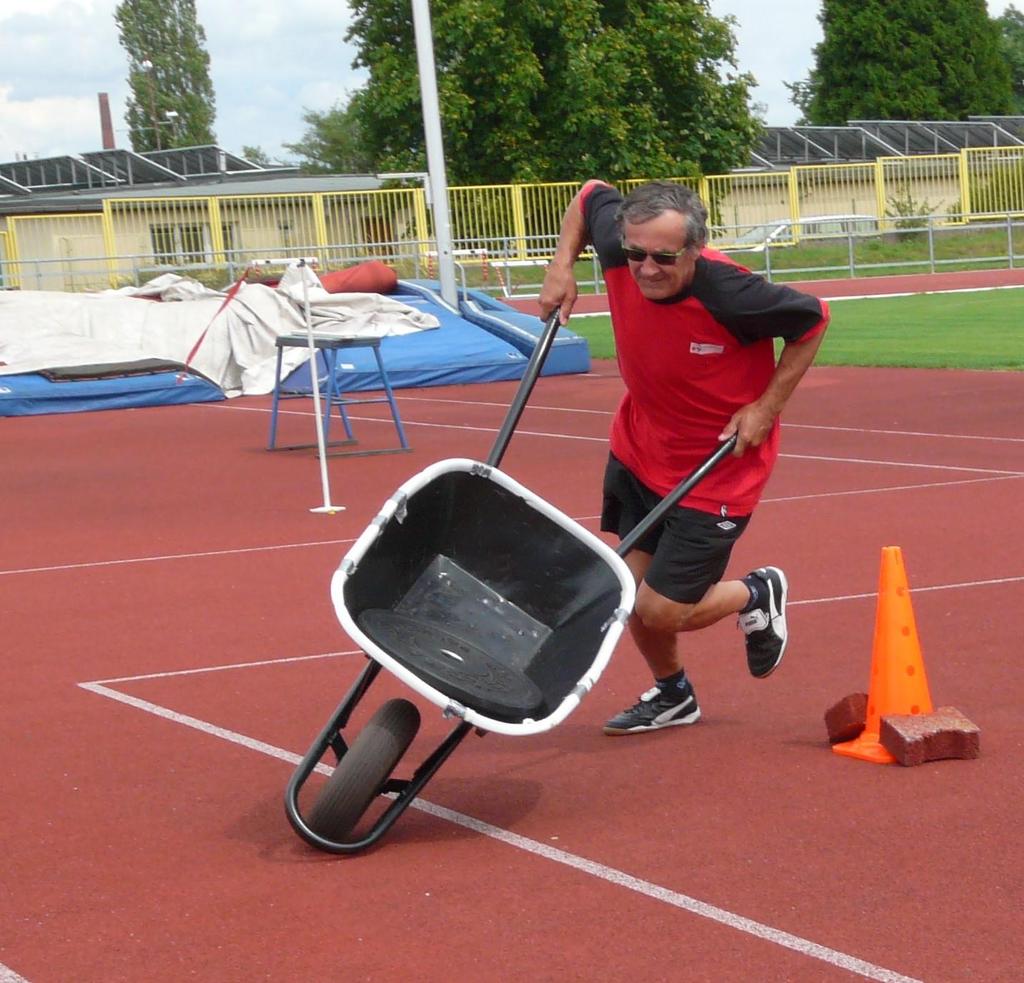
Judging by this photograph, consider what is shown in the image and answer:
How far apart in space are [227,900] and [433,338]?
1819 centimetres

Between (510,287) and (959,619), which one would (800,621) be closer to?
(959,619)

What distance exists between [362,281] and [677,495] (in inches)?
727

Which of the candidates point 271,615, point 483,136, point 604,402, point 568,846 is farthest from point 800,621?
point 483,136

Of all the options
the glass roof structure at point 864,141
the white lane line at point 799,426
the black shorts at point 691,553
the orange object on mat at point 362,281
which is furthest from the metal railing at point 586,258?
the black shorts at point 691,553

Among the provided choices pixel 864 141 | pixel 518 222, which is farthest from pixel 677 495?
pixel 864 141

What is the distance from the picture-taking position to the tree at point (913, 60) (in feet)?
291

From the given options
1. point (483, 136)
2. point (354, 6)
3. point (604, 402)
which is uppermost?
point (354, 6)

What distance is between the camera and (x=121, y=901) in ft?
14.6

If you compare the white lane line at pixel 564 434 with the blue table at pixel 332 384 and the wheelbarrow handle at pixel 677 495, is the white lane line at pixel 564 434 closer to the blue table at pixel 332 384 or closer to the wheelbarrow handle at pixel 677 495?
the blue table at pixel 332 384

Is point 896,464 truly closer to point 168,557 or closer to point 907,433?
point 907,433

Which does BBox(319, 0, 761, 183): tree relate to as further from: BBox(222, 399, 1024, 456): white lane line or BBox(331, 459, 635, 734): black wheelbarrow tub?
BBox(331, 459, 635, 734): black wheelbarrow tub

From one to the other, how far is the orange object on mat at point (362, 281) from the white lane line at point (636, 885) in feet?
57.7

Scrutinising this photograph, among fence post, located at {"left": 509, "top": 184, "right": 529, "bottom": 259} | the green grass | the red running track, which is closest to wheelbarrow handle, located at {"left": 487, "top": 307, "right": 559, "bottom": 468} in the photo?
the red running track

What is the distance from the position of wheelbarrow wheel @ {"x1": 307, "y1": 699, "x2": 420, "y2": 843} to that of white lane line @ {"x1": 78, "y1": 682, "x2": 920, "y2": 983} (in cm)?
36
